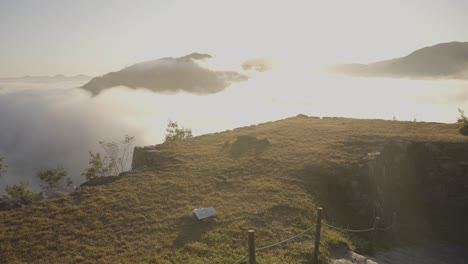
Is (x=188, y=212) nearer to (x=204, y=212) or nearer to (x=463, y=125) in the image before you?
(x=204, y=212)

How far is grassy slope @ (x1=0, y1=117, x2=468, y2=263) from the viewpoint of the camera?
45.3 feet

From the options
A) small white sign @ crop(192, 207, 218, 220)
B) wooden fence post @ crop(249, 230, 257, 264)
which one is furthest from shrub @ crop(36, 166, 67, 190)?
wooden fence post @ crop(249, 230, 257, 264)

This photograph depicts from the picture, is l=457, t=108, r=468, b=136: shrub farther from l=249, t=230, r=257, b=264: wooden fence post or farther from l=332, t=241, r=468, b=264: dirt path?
l=249, t=230, r=257, b=264: wooden fence post

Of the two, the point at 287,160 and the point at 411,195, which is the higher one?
the point at 287,160

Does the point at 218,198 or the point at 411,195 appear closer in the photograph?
the point at 218,198

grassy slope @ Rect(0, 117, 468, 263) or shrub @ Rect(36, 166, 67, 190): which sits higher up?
grassy slope @ Rect(0, 117, 468, 263)

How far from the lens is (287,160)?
2536cm

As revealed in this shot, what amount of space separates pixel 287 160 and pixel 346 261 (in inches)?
452

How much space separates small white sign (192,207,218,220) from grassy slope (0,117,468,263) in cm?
42

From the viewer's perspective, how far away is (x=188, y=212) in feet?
57.3

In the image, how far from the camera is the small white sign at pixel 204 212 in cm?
1647

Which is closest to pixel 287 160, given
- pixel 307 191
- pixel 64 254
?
pixel 307 191

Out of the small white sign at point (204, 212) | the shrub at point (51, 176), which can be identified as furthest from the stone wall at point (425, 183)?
the shrub at point (51, 176)

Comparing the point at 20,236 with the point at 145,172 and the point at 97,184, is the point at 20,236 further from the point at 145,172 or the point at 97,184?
the point at 145,172
